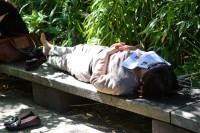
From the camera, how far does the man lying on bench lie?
342 cm

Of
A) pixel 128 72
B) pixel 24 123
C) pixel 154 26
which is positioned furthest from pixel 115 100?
pixel 154 26

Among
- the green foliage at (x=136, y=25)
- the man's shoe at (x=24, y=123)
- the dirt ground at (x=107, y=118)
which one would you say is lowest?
the dirt ground at (x=107, y=118)

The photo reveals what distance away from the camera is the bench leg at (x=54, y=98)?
14.8 ft

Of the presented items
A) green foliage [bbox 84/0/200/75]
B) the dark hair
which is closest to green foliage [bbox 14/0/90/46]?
green foliage [bbox 84/0/200/75]

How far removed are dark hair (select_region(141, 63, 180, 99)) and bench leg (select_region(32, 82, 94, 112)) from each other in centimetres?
130

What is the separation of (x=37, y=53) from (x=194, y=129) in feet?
9.02

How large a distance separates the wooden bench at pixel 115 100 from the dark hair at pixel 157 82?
0.07 metres

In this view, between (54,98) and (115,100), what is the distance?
1145mm

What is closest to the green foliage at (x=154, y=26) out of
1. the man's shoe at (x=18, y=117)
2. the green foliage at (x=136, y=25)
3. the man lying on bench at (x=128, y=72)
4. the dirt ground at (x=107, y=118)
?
the green foliage at (x=136, y=25)

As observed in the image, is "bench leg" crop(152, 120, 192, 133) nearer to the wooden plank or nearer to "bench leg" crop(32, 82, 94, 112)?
the wooden plank

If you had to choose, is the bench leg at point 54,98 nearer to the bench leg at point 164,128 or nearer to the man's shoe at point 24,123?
the man's shoe at point 24,123

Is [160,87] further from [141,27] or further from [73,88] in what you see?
[141,27]

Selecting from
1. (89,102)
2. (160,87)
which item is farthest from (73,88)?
(160,87)

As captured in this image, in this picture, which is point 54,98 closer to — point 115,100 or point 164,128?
point 115,100
